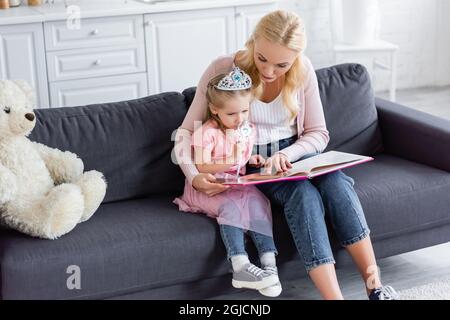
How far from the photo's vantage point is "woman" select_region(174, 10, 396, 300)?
2439 mm

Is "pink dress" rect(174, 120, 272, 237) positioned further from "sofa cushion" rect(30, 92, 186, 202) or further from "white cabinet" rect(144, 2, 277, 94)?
"white cabinet" rect(144, 2, 277, 94)

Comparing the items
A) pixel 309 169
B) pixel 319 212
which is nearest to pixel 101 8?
pixel 309 169

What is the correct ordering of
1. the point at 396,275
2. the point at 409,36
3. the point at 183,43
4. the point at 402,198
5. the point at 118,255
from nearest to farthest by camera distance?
the point at 118,255 < the point at 402,198 < the point at 396,275 < the point at 183,43 < the point at 409,36

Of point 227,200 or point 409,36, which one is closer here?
point 227,200

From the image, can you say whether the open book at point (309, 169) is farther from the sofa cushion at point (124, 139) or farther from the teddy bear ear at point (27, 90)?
the teddy bear ear at point (27, 90)

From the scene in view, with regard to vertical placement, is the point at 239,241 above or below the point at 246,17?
below

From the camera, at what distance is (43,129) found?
106 inches

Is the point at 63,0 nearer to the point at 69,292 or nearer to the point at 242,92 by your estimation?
the point at 242,92

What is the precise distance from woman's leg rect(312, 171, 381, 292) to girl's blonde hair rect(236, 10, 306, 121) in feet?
1.10

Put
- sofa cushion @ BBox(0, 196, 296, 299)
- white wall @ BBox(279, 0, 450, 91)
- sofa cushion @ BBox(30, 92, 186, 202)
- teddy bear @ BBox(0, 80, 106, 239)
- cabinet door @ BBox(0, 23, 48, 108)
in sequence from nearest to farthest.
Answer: sofa cushion @ BBox(0, 196, 296, 299) < teddy bear @ BBox(0, 80, 106, 239) < sofa cushion @ BBox(30, 92, 186, 202) < cabinet door @ BBox(0, 23, 48, 108) < white wall @ BBox(279, 0, 450, 91)

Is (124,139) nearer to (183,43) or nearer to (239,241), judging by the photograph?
(239,241)

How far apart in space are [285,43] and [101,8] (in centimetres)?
167

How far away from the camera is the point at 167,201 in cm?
271

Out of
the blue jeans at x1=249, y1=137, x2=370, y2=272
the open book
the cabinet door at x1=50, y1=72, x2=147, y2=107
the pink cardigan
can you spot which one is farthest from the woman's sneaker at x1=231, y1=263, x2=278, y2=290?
the cabinet door at x1=50, y1=72, x2=147, y2=107
